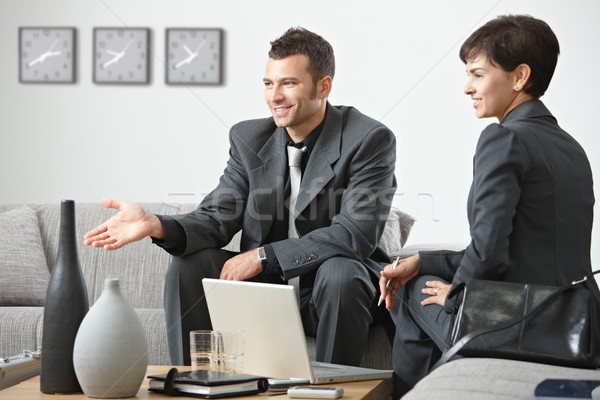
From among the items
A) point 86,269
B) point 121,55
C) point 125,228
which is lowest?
point 86,269

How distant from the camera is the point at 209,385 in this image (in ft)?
5.18

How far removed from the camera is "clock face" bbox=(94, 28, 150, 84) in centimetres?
445

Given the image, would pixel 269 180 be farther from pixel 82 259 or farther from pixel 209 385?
pixel 209 385

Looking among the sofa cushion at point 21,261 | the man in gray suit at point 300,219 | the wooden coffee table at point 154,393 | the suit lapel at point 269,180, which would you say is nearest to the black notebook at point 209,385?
the wooden coffee table at point 154,393

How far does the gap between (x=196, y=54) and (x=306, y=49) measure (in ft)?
5.82

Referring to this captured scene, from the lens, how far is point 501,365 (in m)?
1.47

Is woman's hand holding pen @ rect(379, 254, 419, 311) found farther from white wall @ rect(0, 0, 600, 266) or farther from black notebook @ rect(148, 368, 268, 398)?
white wall @ rect(0, 0, 600, 266)

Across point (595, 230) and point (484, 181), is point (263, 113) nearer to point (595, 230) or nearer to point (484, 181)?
point (595, 230)

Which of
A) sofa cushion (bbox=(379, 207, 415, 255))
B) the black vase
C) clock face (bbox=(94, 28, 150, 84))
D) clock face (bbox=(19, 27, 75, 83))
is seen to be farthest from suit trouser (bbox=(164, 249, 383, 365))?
clock face (bbox=(19, 27, 75, 83))

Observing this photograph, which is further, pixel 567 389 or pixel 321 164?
pixel 321 164

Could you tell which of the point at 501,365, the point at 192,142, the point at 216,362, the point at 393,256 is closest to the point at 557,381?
the point at 501,365

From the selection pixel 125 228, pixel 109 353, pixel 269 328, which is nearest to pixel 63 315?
pixel 109 353

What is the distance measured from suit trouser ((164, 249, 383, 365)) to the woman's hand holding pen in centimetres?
18

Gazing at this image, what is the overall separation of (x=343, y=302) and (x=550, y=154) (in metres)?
0.78
